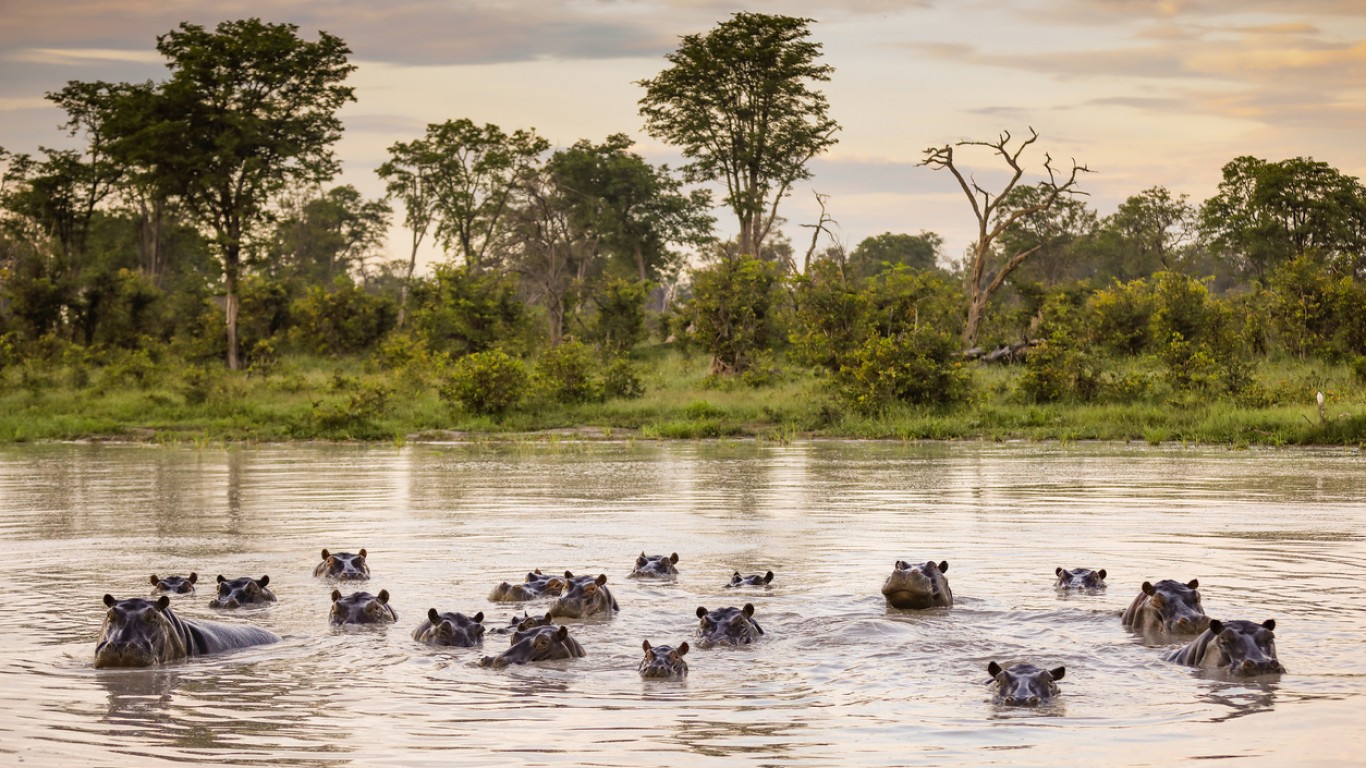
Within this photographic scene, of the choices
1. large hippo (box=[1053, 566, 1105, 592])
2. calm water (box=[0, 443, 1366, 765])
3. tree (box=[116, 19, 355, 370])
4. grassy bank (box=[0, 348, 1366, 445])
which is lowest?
calm water (box=[0, 443, 1366, 765])

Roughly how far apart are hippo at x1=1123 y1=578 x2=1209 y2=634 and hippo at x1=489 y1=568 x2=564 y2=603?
13.2 feet

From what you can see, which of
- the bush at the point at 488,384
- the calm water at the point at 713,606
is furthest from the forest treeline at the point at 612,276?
the calm water at the point at 713,606

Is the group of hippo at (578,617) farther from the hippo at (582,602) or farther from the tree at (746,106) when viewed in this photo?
the tree at (746,106)

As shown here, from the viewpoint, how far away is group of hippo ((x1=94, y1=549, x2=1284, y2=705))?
7.92 metres

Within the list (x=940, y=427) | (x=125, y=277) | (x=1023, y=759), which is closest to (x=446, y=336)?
(x=125, y=277)

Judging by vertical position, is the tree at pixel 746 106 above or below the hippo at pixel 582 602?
above

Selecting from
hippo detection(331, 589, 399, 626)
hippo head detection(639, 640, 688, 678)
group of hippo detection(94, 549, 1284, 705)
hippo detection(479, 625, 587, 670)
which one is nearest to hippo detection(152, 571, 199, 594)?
group of hippo detection(94, 549, 1284, 705)

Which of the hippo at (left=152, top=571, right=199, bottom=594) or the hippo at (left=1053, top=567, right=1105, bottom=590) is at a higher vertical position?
the hippo at (left=1053, top=567, right=1105, bottom=590)

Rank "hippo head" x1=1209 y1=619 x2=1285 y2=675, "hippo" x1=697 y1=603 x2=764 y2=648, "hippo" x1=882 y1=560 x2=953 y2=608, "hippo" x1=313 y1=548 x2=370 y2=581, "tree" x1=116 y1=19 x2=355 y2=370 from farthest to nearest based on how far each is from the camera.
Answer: "tree" x1=116 y1=19 x2=355 y2=370 < "hippo" x1=313 y1=548 x2=370 y2=581 < "hippo" x1=882 y1=560 x2=953 y2=608 < "hippo" x1=697 y1=603 x2=764 y2=648 < "hippo head" x1=1209 y1=619 x2=1285 y2=675

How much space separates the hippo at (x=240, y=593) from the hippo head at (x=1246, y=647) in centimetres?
652

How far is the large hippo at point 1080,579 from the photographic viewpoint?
1058cm

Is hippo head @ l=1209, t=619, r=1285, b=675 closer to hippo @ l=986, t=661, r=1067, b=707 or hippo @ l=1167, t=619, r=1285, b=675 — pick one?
hippo @ l=1167, t=619, r=1285, b=675

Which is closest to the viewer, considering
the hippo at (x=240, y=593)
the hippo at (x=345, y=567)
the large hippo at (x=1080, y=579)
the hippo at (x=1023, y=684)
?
the hippo at (x=1023, y=684)

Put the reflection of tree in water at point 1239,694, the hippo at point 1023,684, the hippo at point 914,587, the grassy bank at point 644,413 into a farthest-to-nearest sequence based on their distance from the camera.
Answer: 1. the grassy bank at point 644,413
2. the hippo at point 914,587
3. the hippo at point 1023,684
4. the reflection of tree in water at point 1239,694
